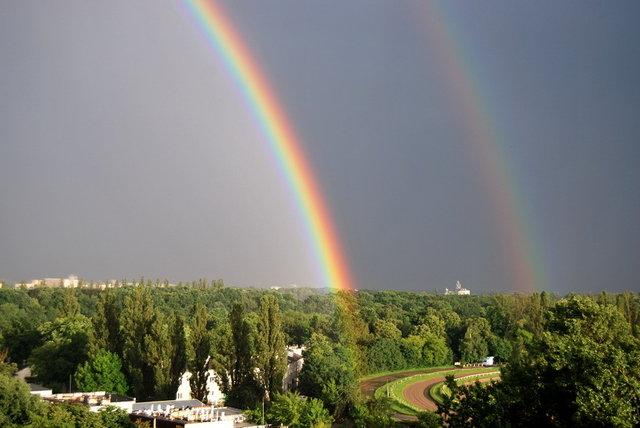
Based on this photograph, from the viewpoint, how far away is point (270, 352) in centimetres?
3309

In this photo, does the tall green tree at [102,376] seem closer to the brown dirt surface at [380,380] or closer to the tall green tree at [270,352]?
the tall green tree at [270,352]

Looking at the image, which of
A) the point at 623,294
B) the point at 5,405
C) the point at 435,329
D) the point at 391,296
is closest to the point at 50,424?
the point at 5,405

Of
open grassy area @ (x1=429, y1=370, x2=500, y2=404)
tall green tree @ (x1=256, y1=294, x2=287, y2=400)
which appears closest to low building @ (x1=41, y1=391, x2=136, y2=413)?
tall green tree @ (x1=256, y1=294, x2=287, y2=400)

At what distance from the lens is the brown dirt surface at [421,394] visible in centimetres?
4250

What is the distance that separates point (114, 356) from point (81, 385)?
212 cm

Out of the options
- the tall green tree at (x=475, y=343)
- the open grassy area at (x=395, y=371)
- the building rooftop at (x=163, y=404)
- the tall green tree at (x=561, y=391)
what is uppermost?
the tall green tree at (x=475, y=343)

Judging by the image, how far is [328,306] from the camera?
115250mm

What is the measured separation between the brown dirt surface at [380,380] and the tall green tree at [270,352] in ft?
42.6

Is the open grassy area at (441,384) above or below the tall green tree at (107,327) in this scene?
below

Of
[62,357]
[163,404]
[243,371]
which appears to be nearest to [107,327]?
[62,357]

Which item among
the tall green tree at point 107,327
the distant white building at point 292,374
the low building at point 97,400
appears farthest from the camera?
the distant white building at point 292,374

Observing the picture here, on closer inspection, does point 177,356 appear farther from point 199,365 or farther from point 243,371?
point 243,371

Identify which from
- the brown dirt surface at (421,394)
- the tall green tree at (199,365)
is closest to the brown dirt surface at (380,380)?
the brown dirt surface at (421,394)

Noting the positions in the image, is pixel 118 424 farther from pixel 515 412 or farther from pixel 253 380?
pixel 515 412
